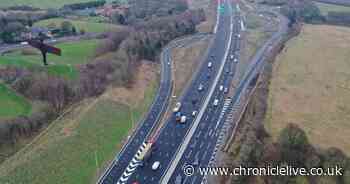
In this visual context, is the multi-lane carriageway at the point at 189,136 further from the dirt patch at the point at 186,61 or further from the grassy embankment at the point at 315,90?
the grassy embankment at the point at 315,90

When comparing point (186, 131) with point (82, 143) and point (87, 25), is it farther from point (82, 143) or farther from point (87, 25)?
point (87, 25)

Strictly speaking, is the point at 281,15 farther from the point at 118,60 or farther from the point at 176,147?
the point at 176,147

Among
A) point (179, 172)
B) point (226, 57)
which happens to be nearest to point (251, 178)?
point (179, 172)

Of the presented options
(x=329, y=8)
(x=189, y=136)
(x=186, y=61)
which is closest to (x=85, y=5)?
(x=186, y=61)

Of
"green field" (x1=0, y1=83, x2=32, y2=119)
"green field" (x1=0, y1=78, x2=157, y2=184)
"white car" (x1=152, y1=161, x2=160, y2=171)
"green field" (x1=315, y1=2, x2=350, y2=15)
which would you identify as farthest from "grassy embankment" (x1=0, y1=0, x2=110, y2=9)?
"white car" (x1=152, y1=161, x2=160, y2=171)

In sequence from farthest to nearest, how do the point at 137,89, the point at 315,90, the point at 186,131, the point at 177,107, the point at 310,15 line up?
the point at 310,15, the point at 137,89, the point at 177,107, the point at 315,90, the point at 186,131

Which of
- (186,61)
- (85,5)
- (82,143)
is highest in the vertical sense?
(85,5)

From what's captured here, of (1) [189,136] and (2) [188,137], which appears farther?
(1) [189,136]
